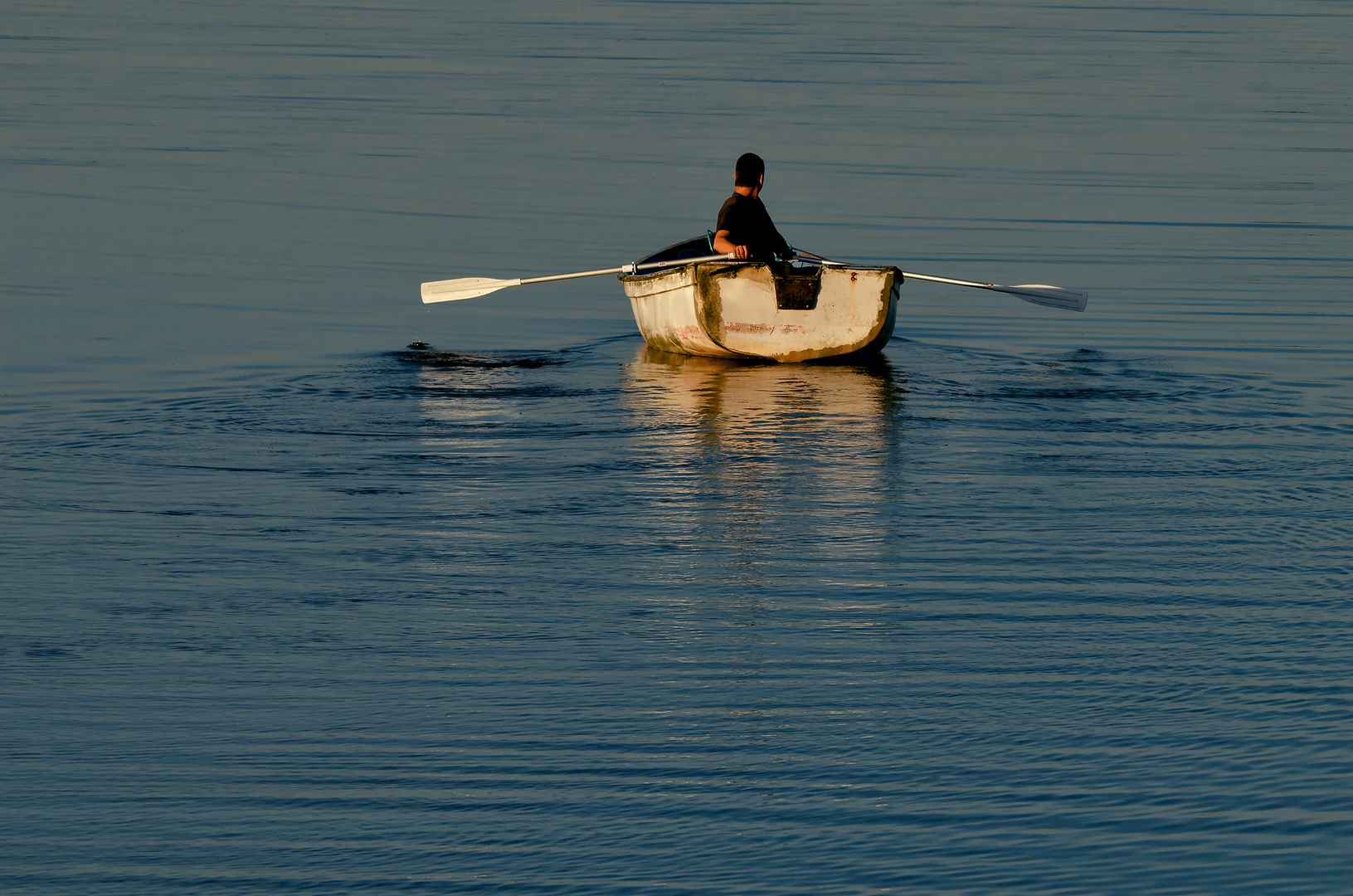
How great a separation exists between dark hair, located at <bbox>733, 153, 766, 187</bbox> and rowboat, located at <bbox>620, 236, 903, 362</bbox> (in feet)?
2.77

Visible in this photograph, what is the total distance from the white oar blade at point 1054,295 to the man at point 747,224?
218 cm

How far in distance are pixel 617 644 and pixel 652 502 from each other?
2.55m

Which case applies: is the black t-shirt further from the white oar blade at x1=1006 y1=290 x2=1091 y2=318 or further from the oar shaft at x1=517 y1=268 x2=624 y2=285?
the white oar blade at x1=1006 y1=290 x2=1091 y2=318

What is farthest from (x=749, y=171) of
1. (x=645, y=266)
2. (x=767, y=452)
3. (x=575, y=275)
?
(x=767, y=452)

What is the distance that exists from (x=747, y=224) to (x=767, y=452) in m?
4.05

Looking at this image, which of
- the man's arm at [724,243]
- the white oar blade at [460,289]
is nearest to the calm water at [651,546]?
the white oar blade at [460,289]

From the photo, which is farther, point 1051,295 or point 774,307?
point 1051,295

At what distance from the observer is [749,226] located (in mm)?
15227

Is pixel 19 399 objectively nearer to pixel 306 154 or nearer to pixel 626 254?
pixel 626 254

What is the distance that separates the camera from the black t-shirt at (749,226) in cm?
1519

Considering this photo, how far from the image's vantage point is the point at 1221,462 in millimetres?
11461

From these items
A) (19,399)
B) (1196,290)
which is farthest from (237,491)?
(1196,290)

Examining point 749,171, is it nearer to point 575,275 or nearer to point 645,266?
point 645,266

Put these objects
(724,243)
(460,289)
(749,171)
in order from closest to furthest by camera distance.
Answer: (749,171)
(724,243)
(460,289)
